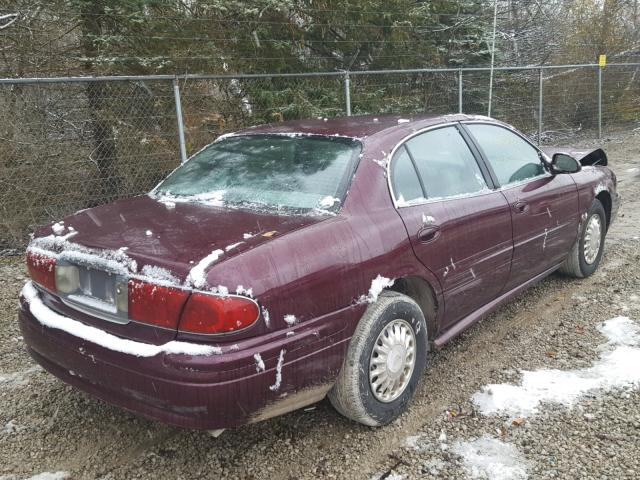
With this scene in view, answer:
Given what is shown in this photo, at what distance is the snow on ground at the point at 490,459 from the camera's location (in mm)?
2529

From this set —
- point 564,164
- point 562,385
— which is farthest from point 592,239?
point 562,385

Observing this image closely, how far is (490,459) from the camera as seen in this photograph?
8.66 feet

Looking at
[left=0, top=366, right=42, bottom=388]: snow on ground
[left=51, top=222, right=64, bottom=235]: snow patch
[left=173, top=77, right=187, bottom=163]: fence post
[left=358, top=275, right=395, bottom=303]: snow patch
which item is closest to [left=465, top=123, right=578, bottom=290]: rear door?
[left=358, top=275, right=395, bottom=303]: snow patch

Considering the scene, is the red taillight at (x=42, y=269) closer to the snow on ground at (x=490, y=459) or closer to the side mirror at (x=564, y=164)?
the snow on ground at (x=490, y=459)

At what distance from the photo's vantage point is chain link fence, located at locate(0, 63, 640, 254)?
6.28m

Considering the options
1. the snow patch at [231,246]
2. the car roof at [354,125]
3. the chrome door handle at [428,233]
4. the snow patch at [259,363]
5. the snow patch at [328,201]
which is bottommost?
the snow patch at [259,363]

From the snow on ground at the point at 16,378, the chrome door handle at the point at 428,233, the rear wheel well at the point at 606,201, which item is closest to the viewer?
the chrome door handle at the point at 428,233

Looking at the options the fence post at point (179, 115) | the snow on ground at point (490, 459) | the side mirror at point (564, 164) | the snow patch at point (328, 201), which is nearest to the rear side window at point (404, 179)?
the snow patch at point (328, 201)

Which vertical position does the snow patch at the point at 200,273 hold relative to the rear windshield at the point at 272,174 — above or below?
below

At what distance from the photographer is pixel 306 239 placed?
2.50 metres

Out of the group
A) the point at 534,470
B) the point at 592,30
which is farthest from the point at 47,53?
the point at 592,30

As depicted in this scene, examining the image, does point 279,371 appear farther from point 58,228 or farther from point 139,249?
point 58,228

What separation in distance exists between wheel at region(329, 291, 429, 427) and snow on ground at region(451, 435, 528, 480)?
0.39m

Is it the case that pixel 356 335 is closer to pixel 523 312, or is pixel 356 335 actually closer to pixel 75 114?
pixel 523 312
